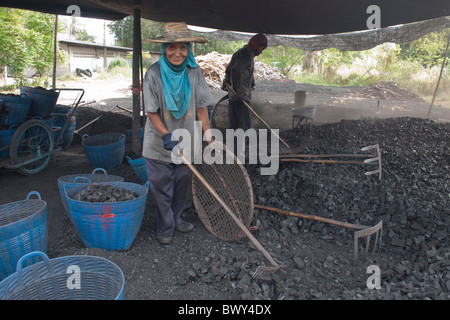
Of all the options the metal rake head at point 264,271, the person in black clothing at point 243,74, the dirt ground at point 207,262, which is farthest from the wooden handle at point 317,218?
the person in black clothing at point 243,74

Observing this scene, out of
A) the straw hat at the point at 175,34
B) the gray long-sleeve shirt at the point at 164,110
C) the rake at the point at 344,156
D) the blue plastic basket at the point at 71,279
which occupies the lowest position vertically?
the blue plastic basket at the point at 71,279

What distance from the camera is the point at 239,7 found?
17.7ft

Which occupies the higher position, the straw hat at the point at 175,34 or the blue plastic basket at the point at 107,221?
the straw hat at the point at 175,34

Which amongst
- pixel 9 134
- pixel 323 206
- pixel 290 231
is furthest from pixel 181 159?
pixel 9 134

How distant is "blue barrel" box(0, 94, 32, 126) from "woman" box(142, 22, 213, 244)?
272 cm

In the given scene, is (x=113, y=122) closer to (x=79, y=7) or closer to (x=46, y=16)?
(x=79, y=7)

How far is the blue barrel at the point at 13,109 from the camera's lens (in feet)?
14.3

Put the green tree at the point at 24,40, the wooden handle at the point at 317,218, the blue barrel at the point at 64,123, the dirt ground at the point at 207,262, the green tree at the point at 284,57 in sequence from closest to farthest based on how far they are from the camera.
A: 1. the dirt ground at the point at 207,262
2. the wooden handle at the point at 317,218
3. the blue barrel at the point at 64,123
4. the green tree at the point at 24,40
5. the green tree at the point at 284,57

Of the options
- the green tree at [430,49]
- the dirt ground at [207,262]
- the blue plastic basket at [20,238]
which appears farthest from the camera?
the green tree at [430,49]

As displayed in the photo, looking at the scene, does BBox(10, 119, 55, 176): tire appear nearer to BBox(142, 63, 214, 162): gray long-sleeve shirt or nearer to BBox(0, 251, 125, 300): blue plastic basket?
BBox(142, 63, 214, 162): gray long-sleeve shirt

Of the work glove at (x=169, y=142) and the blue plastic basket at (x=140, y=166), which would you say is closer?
the work glove at (x=169, y=142)

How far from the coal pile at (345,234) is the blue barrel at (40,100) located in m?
3.41

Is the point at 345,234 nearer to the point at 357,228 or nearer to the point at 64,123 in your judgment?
the point at 357,228

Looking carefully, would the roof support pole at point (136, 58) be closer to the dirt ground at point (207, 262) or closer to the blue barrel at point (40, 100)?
the blue barrel at point (40, 100)
